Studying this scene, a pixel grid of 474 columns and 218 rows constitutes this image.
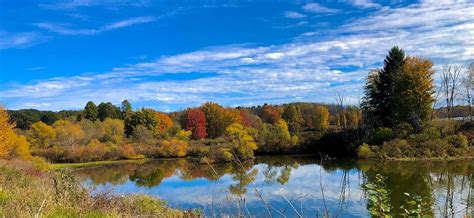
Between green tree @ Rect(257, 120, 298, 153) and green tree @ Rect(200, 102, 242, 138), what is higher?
green tree @ Rect(200, 102, 242, 138)

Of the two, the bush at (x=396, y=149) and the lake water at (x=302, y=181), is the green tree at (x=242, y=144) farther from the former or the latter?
the bush at (x=396, y=149)

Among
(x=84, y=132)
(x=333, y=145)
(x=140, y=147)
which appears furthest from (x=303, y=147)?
(x=84, y=132)

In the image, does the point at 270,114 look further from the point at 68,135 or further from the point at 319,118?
the point at 68,135

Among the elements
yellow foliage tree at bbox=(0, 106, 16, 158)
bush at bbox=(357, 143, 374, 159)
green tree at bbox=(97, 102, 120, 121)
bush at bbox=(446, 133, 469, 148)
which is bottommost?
bush at bbox=(357, 143, 374, 159)

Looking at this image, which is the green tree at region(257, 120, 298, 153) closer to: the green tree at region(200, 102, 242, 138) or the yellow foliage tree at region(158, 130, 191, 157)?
the yellow foliage tree at region(158, 130, 191, 157)

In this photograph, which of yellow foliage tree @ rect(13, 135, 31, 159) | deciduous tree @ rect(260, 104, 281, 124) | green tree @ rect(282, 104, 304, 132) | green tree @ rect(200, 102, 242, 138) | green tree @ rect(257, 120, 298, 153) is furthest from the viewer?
deciduous tree @ rect(260, 104, 281, 124)

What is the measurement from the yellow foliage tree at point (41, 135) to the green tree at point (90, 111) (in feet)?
76.3

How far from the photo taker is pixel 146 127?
6738 centimetres

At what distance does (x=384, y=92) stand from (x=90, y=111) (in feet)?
195

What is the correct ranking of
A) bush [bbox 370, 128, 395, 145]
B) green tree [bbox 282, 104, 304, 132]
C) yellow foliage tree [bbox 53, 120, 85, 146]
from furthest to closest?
green tree [bbox 282, 104, 304, 132] < yellow foliage tree [bbox 53, 120, 85, 146] < bush [bbox 370, 128, 395, 145]

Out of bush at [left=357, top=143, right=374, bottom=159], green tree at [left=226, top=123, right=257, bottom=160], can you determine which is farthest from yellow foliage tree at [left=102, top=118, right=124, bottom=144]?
bush at [left=357, top=143, right=374, bottom=159]

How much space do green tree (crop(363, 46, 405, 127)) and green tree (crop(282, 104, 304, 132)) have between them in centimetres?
2601

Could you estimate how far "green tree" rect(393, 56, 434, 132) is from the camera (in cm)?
3888

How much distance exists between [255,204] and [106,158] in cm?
4408
